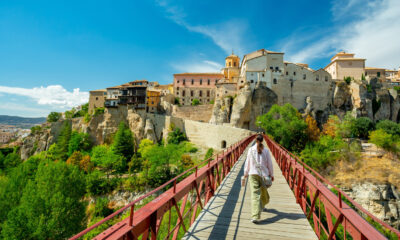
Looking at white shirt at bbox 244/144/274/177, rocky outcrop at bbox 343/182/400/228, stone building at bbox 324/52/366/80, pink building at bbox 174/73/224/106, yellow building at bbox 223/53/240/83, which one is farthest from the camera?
yellow building at bbox 223/53/240/83

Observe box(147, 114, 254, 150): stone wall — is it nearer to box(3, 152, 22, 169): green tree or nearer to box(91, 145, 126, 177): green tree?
box(91, 145, 126, 177): green tree

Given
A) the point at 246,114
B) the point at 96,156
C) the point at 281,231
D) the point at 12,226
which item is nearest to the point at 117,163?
the point at 96,156

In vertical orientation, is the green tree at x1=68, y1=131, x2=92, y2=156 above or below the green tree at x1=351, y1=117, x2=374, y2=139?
below

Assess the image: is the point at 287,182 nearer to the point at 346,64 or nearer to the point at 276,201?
the point at 276,201

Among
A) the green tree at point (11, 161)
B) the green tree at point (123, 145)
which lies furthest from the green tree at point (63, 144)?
the green tree at point (123, 145)

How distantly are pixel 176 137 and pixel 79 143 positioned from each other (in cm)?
2029

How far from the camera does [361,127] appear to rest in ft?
105

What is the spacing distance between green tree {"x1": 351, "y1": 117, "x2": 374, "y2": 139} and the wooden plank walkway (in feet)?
118

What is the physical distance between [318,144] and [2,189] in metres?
37.3

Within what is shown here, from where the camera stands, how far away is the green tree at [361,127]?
105ft

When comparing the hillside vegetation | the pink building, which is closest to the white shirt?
the hillside vegetation

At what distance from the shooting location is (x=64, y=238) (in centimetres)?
1617

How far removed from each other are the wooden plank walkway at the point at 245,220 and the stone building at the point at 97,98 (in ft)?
162

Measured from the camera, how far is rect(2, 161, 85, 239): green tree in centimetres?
1516
